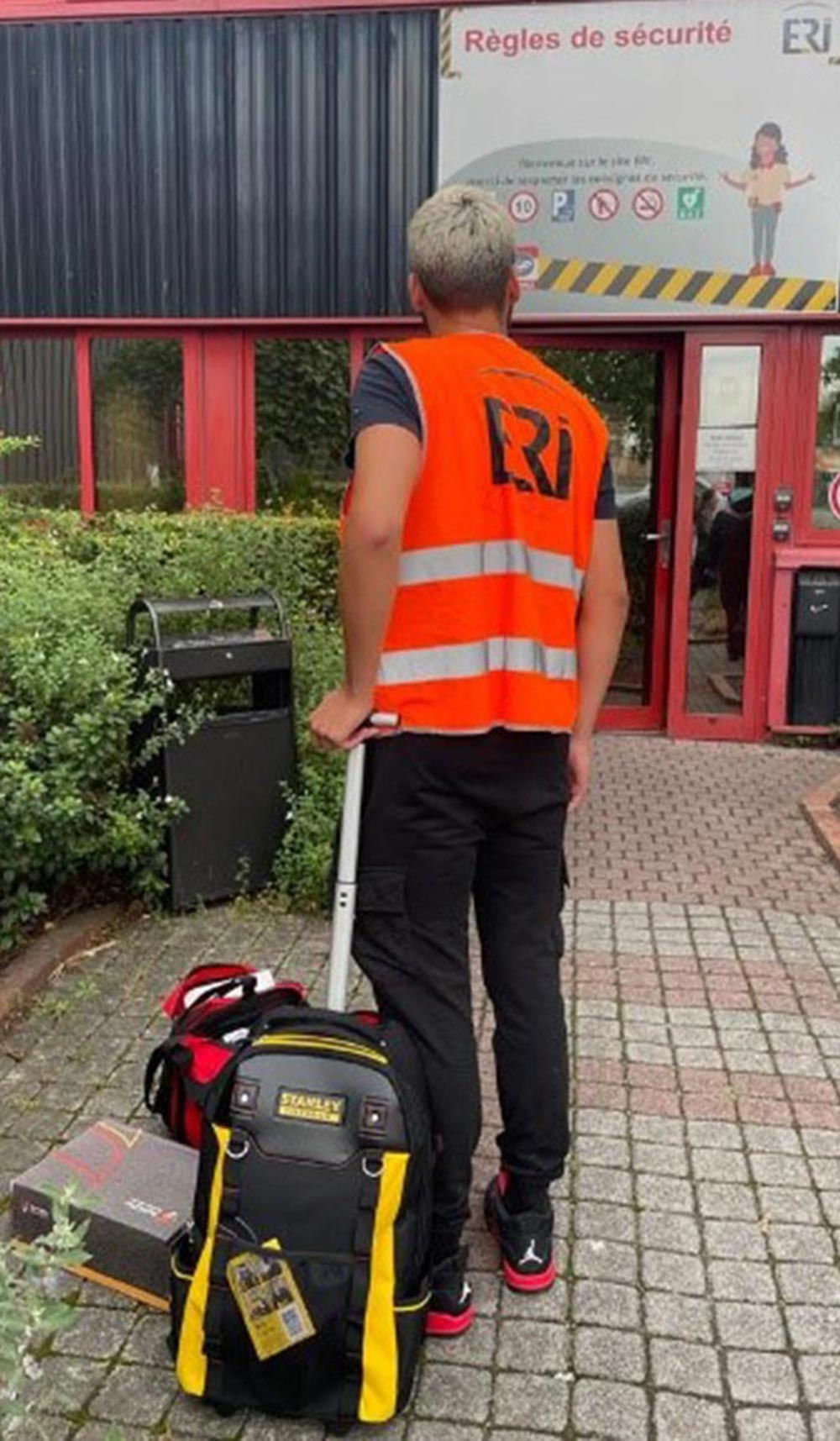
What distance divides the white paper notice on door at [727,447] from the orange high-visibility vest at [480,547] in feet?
18.3

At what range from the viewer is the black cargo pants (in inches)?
99.7

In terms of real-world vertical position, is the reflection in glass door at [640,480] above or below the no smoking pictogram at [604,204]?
below

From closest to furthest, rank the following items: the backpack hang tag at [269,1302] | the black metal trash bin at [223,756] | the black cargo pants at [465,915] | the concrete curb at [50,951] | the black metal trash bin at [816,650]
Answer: the backpack hang tag at [269,1302], the black cargo pants at [465,915], the concrete curb at [50,951], the black metal trash bin at [223,756], the black metal trash bin at [816,650]

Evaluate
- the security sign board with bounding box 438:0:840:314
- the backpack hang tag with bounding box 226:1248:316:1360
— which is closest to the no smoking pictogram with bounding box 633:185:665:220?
the security sign board with bounding box 438:0:840:314

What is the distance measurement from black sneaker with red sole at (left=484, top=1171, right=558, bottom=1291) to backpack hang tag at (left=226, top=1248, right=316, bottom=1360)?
63 cm

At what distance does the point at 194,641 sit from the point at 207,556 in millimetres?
1053

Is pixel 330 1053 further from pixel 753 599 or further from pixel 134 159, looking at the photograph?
pixel 134 159

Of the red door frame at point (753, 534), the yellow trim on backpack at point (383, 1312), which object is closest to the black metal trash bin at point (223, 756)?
the yellow trim on backpack at point (383, 1312)

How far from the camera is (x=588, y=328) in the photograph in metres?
7.88

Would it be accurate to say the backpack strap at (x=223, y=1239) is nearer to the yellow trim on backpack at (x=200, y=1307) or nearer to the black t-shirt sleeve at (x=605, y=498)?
the yellow trim on backpack at (x=200, y=1307)

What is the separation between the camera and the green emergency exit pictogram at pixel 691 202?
7.59m

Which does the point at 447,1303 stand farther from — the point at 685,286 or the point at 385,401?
the point at 685,286

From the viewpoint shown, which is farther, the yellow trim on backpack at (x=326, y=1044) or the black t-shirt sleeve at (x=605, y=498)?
the black t-shirt sleeve at (x=605, y=498)

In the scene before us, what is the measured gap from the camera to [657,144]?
759 centimetres
